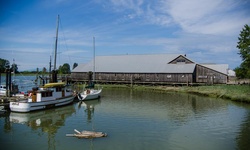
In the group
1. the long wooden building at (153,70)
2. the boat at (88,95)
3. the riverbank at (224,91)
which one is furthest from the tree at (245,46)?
the boat at (88,95)

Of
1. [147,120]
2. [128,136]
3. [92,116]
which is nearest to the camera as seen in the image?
[128,136]

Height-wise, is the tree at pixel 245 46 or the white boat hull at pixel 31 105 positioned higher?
the tree at pixel 245 46

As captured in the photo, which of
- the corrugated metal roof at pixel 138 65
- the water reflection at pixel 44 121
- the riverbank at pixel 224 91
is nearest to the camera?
the water reflection at pixel 44 121

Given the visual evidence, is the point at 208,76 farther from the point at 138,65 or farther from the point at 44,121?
the point at 44,121

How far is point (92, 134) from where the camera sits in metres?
17.4

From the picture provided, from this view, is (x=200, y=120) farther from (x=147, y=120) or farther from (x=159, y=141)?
(x=159, y=141)

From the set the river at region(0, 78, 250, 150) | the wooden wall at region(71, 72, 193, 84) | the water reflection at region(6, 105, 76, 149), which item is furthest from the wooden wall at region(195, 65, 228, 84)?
the water reflection at region(6, 105, 76, 149)

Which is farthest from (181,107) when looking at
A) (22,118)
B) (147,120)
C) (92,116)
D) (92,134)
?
(22,118)

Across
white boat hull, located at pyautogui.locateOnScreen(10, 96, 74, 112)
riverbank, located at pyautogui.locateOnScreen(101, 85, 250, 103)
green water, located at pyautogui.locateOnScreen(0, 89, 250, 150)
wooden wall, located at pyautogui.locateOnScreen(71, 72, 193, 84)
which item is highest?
wooden wall, located at pyautogui.locateOnScreen(71, 72, 193, 84)

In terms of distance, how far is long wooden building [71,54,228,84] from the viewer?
186 ft

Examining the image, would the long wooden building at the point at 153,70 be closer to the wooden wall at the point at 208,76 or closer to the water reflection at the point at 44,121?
the wooden wall at the point at 208,76

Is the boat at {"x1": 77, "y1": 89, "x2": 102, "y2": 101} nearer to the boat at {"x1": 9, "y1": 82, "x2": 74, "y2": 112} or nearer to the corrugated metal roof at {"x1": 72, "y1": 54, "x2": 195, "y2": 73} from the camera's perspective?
the boat at {"x1": 9, "y1": 82, "x2": 74, "y2": 112}

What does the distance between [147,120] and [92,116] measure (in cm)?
640

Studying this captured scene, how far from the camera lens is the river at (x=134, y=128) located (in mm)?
16583
